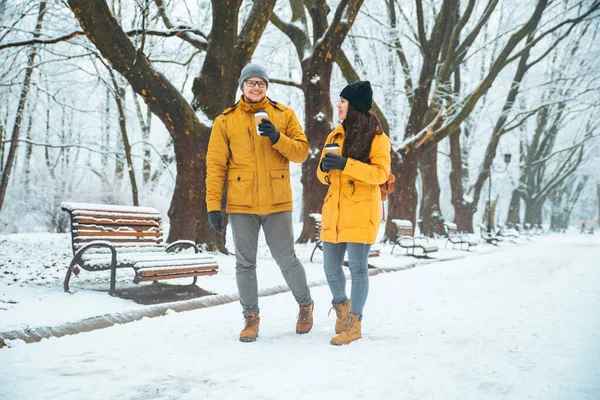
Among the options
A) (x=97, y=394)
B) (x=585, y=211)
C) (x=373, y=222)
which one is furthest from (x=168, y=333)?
(x=585, y=211)

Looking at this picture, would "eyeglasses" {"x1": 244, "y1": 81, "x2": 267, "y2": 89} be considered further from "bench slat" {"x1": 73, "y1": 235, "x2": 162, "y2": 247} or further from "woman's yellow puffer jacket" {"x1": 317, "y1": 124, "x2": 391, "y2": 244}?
"bench slat" {"x1": 73, "y1": 235, "x2": 162, "y2": 247}

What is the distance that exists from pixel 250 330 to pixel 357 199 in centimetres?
129

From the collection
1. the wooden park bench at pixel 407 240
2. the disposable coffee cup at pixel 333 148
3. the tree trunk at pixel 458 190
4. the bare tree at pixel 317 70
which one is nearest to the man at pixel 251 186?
the disposable coffee cup at pixel 333 148

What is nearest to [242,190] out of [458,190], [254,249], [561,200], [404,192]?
[254,249]

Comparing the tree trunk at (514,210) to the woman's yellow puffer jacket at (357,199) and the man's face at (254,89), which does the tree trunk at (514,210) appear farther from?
the man's face at (254,89)

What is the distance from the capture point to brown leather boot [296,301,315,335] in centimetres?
382

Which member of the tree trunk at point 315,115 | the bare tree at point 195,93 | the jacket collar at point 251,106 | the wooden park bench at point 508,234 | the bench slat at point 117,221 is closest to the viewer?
the jacket collar at point 251,106

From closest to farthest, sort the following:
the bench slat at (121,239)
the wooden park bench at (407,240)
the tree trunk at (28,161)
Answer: the bench slat at (121,239)
the wooden park bench at (407,240)
the tree trunk at (28,161)

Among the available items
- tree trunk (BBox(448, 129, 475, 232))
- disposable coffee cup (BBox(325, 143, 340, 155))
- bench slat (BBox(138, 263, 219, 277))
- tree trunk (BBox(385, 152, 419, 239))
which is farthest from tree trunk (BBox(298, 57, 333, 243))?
tree trunk (BBox(448, 129, 475, 232))

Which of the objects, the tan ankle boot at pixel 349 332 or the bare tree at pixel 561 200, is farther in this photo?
the bare tree at pixel 561 200

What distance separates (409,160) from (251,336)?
39.8 ft

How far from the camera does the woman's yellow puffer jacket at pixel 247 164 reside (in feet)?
12.0

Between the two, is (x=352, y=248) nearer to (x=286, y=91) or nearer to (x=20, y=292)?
(x=20, y=292)

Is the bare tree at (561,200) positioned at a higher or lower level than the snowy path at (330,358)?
higher
